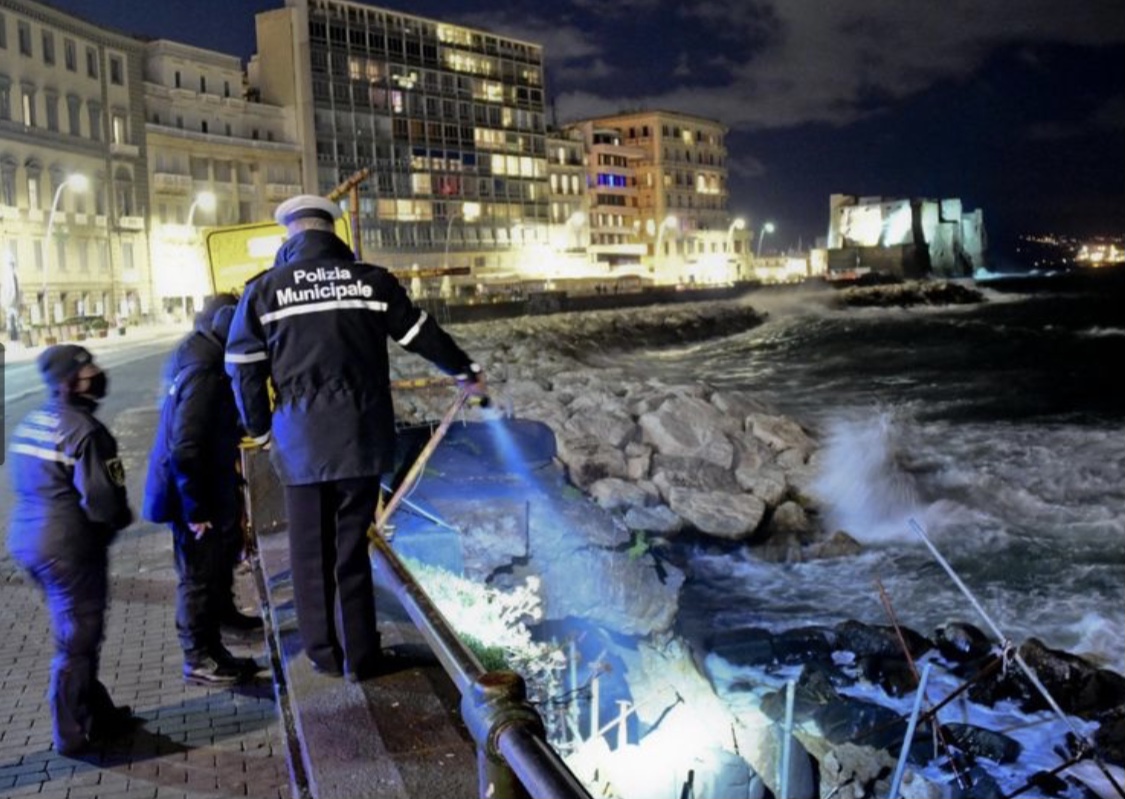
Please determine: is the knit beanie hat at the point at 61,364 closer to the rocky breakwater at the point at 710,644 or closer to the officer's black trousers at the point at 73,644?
the officer's black trousers at the point at 73,644

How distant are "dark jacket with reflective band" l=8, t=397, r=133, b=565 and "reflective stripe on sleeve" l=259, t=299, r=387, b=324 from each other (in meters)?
1.32

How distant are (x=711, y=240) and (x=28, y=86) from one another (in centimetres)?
8962

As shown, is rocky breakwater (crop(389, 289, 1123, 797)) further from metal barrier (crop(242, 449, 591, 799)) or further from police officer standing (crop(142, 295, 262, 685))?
metal barrier (crop(242, 449, 591, 799))

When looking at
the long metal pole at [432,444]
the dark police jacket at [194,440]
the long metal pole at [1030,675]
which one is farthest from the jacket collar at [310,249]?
the long metal pole at [1030,675]

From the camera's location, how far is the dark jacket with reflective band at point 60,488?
15.8 feet

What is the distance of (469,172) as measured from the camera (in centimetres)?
9700

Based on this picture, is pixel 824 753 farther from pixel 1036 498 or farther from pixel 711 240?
pixel 711 240

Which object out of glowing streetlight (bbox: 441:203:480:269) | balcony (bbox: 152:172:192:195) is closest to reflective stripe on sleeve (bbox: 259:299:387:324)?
balcony (bbox: 152:172:192:195)

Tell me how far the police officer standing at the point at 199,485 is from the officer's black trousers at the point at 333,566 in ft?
4.21

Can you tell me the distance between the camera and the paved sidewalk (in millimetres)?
4531

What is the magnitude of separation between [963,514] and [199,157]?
66588 mm

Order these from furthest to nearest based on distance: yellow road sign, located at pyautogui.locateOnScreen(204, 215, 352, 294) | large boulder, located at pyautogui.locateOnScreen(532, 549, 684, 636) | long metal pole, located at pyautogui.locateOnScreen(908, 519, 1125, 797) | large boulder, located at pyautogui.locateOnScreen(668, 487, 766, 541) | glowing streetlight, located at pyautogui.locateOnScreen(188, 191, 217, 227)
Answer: glowing streetlight, located at pyautogui.locateOnScreen(188, 191, 217, 227) → large boulder, located at pyautogui.locateOnScreen(668, 487, 766, 541) → yellow road sign, located at pyautogui.locateOnScreen(204, 215, 352, 294) → large boulder, located at pyautogui.locateOnScreen(532, 549, 684, 636) → long metal pole, located at pyautogui.locateOnScreen(908, 519, 1125, 797)

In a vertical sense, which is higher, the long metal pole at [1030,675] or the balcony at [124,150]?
the balcony at [124,150]

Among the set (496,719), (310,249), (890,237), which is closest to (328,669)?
(310,249)
